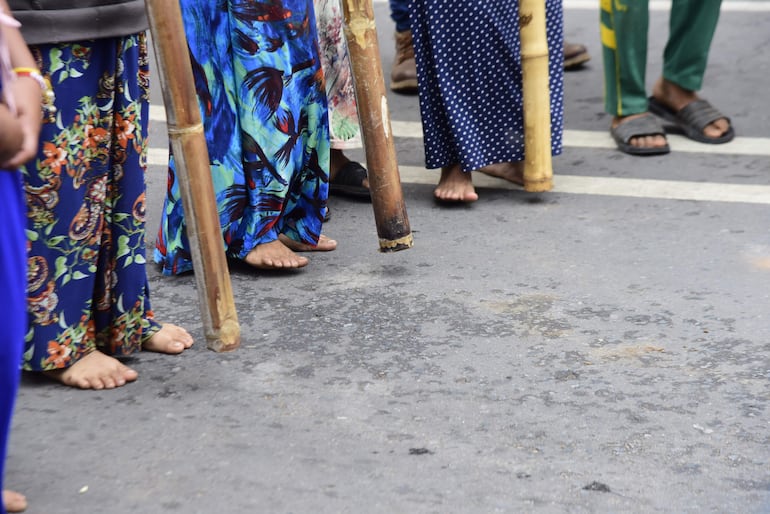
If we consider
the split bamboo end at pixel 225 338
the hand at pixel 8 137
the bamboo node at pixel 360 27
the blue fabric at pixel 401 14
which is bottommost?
the split bamboo end at pixel 225 338

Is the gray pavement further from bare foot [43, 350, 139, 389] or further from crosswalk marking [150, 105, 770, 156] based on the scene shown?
crosswalk marking [150, 105, 770, 156]

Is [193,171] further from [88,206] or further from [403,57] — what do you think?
[403,57]

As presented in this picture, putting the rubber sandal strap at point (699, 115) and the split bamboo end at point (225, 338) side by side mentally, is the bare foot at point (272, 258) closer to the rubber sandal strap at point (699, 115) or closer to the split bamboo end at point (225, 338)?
the split bamboo end at point (225, 338)

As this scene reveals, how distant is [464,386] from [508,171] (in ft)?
5.29

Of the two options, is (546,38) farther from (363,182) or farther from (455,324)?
(455,324)

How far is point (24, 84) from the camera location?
5.74 ft

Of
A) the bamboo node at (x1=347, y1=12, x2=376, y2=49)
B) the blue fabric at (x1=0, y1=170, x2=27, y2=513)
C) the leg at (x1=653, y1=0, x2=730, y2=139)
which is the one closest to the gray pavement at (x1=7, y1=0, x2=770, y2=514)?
the blue fabric at (x1=0, y1=170, x2=27, y2=513)

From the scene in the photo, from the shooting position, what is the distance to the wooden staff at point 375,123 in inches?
105

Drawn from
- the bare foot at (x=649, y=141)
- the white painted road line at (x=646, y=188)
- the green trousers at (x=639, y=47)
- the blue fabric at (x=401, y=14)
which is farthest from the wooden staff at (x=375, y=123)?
the blue fabric at (x=401, y=14)

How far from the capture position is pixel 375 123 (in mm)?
2766

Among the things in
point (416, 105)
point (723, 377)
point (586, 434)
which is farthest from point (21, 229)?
point (416, 105)

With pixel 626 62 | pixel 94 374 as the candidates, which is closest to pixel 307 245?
pixel 94 374

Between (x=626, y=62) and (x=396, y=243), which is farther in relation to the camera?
(x=626, y=62)

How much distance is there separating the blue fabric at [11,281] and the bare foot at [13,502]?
1.20ft
